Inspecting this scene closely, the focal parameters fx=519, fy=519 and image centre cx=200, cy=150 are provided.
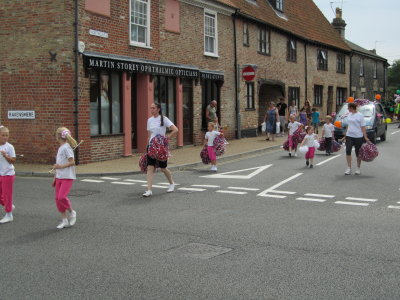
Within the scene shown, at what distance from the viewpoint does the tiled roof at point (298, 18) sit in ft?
87.4

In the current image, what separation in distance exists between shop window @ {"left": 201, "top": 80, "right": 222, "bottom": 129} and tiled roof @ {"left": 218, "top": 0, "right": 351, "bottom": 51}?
3.62 metres

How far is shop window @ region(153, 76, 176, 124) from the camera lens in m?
18.9

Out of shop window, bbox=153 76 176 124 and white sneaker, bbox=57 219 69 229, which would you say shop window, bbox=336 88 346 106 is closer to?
shop window, bbox=153 76 176 124

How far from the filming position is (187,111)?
2105 centimetres

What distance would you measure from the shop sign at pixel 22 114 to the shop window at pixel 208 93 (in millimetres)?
8285

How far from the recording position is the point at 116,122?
1703 centimetres

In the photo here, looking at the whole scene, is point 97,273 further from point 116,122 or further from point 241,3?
point 241,3

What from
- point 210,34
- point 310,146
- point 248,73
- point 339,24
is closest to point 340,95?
point 339,24

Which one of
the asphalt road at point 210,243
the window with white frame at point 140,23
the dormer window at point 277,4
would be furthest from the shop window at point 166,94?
the dormer window at point 277,4

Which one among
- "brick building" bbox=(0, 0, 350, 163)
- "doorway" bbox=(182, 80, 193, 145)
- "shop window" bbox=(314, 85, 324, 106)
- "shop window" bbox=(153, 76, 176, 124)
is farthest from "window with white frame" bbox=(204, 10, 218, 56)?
"shop window" bbox=(314, 85, 324, 106)

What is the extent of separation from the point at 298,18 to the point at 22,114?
2316 cm

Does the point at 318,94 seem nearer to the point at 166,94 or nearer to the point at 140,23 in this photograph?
the point at 166,94

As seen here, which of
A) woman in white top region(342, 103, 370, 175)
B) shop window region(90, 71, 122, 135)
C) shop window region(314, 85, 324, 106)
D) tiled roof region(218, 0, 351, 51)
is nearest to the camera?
woman in white top region(342, 103, 370, 175)

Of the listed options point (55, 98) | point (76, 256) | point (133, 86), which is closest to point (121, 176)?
point (55, 98)
